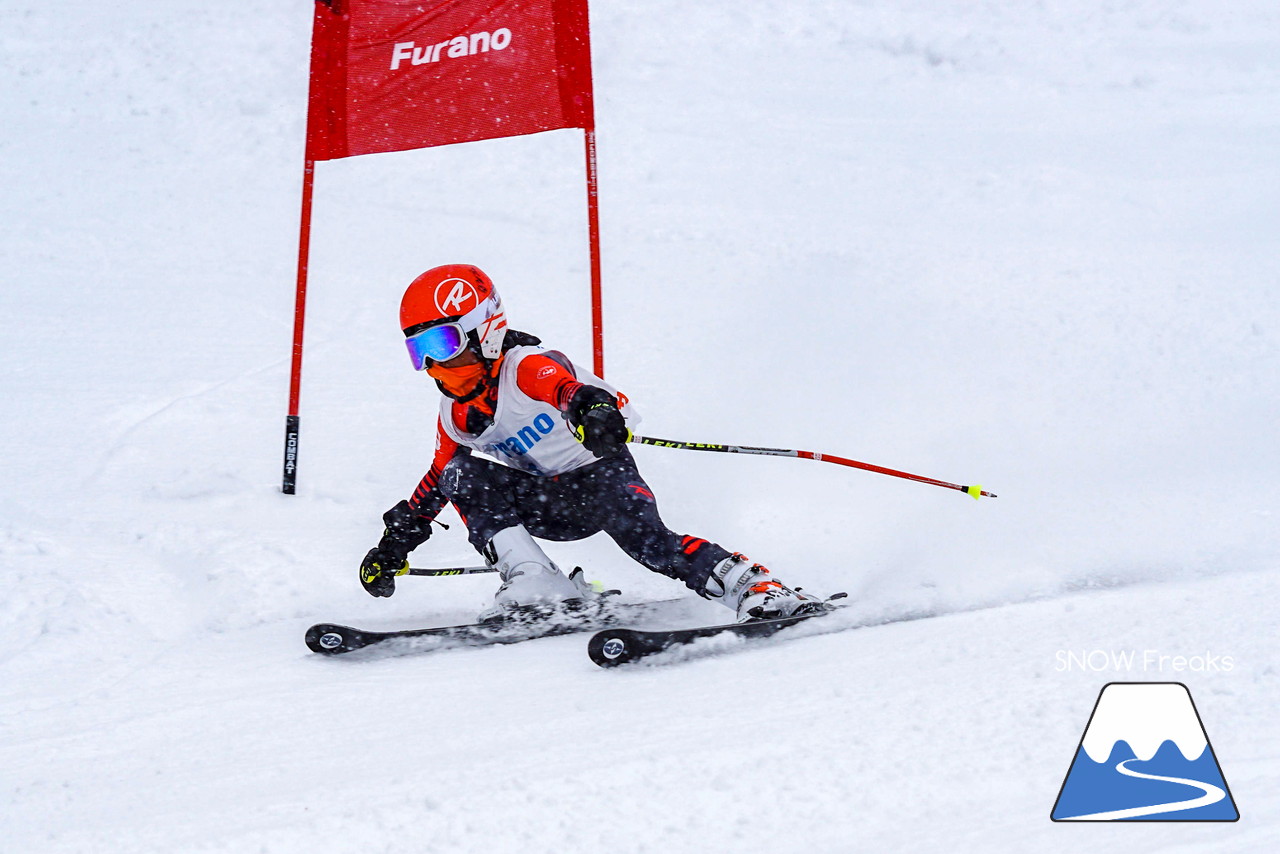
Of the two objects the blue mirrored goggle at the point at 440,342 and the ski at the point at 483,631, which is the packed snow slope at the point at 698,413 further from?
the blue mirrored goggle at the point at 440,342

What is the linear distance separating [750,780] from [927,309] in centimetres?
559

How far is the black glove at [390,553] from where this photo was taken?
3955 mm

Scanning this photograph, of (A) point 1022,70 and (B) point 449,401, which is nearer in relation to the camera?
(B) point 449,401

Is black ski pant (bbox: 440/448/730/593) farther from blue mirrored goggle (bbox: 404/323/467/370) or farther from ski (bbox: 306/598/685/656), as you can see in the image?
blue mirrored goggle (bbox: 404/323/467/370)

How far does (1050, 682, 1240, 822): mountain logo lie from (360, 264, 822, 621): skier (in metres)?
1.24

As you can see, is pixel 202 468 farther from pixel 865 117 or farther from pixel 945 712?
pixel 865 117

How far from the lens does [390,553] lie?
13.1 ft

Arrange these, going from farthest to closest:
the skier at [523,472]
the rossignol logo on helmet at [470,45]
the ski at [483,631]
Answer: the rossignol logo on helmet at [470,45]
the skier at [523,472]
the ski at [483,631]

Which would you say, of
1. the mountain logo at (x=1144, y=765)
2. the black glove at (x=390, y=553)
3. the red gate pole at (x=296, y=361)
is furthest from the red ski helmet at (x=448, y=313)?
the mountain logo at (x=1144, y=765)

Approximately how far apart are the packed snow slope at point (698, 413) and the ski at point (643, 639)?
Answer: 0.06 m

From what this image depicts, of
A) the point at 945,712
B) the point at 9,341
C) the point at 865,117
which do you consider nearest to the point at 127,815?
the point at 945,712

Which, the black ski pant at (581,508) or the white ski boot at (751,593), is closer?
the white ski boot at (751,593)

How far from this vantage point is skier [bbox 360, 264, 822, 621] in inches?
140

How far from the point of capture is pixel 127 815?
224cm
